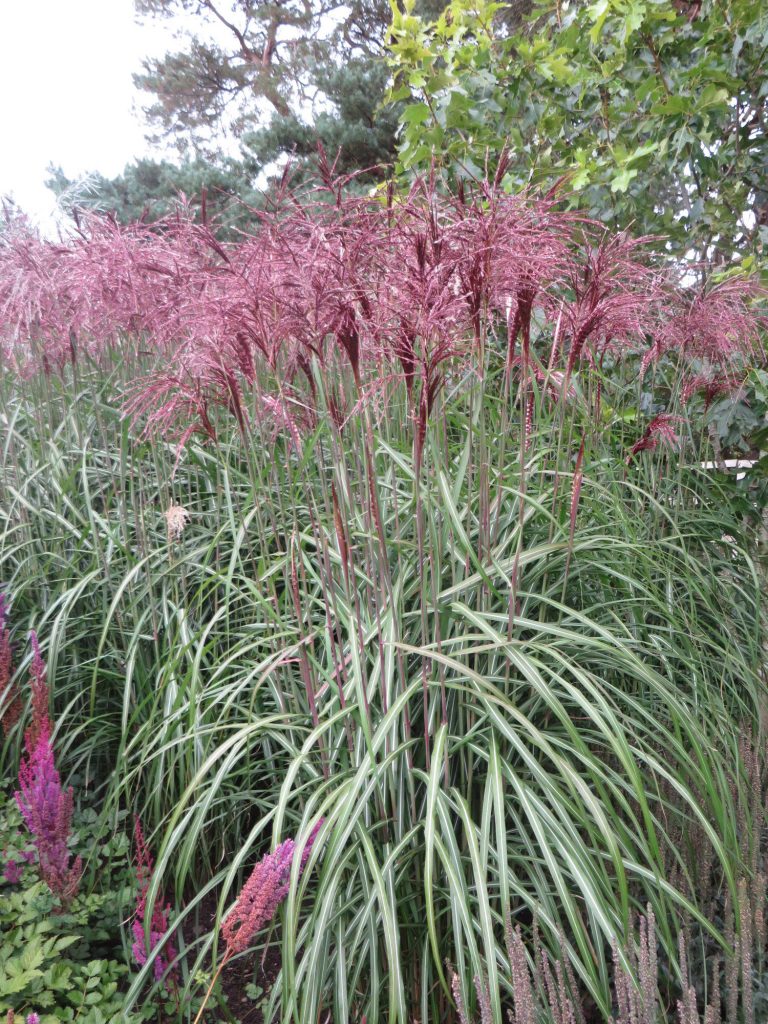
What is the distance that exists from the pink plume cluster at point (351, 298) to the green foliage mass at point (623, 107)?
68cm

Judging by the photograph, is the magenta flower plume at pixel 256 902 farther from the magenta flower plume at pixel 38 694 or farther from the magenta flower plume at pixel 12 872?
the magenta flower plume at pixel 12 872

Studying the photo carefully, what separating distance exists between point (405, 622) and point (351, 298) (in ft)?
2.96

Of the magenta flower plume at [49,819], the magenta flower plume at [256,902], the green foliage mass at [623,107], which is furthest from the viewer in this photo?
the green foliage mass at [623,107]

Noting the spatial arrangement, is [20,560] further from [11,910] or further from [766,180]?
[766,180]

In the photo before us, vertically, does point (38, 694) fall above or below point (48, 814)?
above

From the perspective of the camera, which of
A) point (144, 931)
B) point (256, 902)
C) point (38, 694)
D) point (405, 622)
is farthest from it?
point (405, 622)

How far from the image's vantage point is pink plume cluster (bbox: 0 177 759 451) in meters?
1.67

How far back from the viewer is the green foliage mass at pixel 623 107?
3248 millimetres

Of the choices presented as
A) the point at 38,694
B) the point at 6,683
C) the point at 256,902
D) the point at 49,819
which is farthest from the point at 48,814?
the point at 256,902

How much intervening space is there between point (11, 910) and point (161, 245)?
2.12 meters

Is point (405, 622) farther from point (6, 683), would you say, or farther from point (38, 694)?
point (6, 683)

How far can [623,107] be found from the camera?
11.5 ft

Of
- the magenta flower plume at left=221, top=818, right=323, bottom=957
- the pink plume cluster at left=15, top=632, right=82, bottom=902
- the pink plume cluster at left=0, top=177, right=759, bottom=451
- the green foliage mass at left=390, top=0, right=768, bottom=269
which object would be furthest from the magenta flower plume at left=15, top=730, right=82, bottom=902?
the green foliage mass at left=390, top=0, right=768, bottom=269

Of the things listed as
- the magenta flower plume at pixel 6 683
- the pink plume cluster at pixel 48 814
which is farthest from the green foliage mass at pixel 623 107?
the pink plume cluster at pixel 48 814
